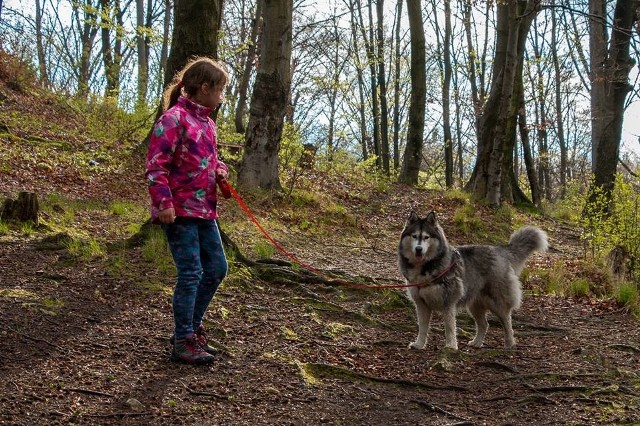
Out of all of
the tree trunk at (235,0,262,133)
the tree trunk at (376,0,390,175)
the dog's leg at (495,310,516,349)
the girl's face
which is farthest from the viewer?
the tree trunk at (376,0,390,175)

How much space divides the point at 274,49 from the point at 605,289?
21.4 ft

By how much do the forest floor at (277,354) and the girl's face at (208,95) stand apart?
6.05 feet

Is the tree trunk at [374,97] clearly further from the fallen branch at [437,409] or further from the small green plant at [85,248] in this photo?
the fallen branch at [437,409]

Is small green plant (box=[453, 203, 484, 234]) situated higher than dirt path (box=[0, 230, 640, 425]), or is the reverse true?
small green plant (box=[453, 203, 484, 234])

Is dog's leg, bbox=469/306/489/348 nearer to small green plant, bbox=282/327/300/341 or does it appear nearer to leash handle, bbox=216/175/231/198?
small green plant, bbox=282/327/300/341

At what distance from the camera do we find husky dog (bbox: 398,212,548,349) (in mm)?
5562

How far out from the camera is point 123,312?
5152mm

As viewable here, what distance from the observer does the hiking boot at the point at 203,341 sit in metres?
4.52

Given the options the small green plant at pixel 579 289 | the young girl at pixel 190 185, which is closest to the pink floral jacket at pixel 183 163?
the young girl at pixel 190 185

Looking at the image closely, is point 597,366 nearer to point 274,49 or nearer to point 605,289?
point 605,289

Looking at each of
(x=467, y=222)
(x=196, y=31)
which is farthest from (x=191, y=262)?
(x=467, y=222)

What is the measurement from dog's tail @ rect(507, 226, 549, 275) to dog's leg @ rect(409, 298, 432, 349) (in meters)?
1.24

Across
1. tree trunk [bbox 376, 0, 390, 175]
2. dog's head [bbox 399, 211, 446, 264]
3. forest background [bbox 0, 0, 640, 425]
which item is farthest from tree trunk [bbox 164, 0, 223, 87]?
tree trunk [bbox 376, 0, 390, 175]

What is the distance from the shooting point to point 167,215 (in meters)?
3.99
